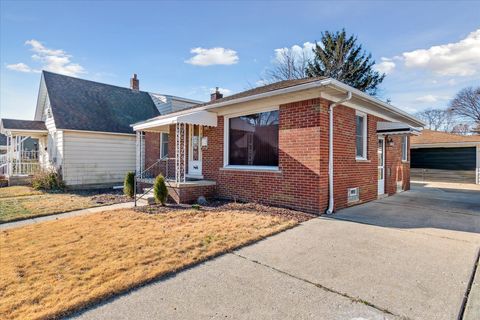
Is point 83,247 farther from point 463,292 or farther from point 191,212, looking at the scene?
point 463,292

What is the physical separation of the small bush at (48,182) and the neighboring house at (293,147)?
5.22 m

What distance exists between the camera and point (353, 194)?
27.4 feet

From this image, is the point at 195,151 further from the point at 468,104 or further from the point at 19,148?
the point at 468,104

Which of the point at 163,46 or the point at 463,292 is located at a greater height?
the point at 163,46

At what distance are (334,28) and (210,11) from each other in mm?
19665

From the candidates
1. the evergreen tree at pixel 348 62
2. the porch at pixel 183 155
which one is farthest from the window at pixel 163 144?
the evergreen tree at pixel 348 62

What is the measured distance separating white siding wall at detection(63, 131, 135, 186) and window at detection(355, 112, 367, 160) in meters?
11.9

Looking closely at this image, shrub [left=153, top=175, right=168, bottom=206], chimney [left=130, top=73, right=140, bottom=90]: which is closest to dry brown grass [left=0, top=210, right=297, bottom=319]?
shrub [left=153, top=175, right=168, bottom=206]

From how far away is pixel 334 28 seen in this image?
26188 mm

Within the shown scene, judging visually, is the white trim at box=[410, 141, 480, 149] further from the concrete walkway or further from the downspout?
the concrete walkway

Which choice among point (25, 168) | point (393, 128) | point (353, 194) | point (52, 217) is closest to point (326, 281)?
point (353, 194)

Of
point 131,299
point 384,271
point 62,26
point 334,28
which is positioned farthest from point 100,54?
point 334,28

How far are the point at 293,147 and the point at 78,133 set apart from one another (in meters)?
11.3

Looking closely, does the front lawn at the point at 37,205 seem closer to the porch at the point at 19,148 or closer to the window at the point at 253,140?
the porch at the point at 19,148
